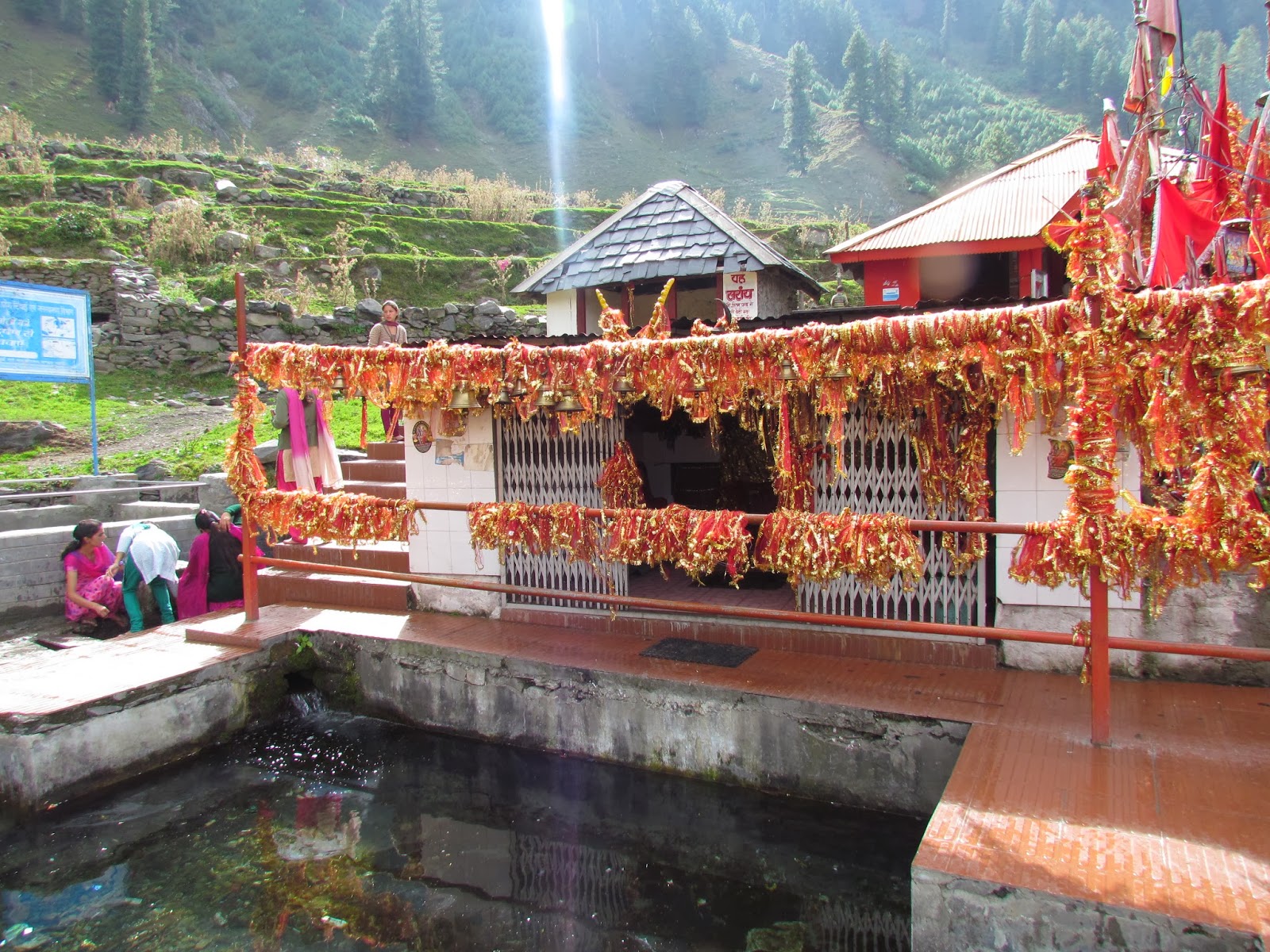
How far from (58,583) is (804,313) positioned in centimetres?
881

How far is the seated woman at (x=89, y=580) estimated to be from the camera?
813 centimetres

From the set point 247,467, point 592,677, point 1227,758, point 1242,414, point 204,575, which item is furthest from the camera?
point 204,575

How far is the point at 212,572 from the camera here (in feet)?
27.3

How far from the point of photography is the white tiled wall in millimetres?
7539

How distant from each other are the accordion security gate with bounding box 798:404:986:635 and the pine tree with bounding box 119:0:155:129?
52.5 metres

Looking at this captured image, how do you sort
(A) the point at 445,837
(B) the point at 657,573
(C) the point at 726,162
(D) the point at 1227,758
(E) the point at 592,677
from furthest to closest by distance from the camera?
(C) the point at 726,162 < (B) the point at 657,573 < (E) the point at 592,677 < (A) the point at 445,837 < (D) the point at 1227,758

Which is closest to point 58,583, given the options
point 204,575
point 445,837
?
point 204,575

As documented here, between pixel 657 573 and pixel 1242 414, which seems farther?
pixel 657 573

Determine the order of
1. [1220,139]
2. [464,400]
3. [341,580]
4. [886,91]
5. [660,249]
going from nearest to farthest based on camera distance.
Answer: [464,400] → [341,580] → [1220,139] → [660,249] → [886,91]

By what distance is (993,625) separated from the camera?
5.95 m

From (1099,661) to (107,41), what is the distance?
195ft

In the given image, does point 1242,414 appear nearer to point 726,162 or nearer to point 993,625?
point 993,625

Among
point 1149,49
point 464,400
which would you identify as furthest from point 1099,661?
point 464,400

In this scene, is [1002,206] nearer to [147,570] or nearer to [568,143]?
[147,570]
